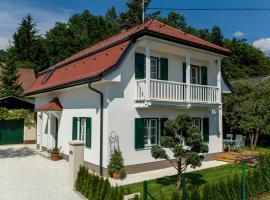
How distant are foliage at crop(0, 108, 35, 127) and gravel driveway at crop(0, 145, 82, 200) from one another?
7.52 meters

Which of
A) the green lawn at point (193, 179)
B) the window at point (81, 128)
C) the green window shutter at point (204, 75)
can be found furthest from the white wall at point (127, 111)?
the green window shutter at point (204, 75)

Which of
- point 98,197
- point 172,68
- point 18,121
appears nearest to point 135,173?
point 98,197

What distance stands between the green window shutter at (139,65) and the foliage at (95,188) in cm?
532

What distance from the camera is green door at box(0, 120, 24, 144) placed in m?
23.8

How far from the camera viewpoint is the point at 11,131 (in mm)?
24109

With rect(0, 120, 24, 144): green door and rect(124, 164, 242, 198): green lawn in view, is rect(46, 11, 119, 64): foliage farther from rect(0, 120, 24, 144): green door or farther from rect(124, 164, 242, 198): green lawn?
rect(124, 164, 242, 198): green lawn

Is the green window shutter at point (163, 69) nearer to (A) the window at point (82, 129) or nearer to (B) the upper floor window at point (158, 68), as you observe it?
(B) the upper floor window at point (158, 68)

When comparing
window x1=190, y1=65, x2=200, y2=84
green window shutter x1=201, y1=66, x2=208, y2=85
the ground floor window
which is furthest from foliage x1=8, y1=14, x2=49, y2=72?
the ground floor window

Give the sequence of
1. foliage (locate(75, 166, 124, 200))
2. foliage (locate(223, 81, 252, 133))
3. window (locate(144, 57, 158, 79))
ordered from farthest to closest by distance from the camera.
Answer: foliage (locate(223, 81, 252, 133)) < window (locate(144, 57, 158, 79)) < foliage (locate(75, 166, 124, 200))

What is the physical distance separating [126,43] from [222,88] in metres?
7.76

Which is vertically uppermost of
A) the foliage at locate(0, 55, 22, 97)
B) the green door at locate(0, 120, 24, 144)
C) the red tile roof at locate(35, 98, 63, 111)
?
the foliage at locate(0, 55, 22, 97)

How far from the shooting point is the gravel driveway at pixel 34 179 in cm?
954

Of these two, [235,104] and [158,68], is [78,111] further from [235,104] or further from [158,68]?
[235,104]

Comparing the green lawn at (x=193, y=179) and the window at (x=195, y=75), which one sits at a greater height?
the window at (x=195, y=75)
